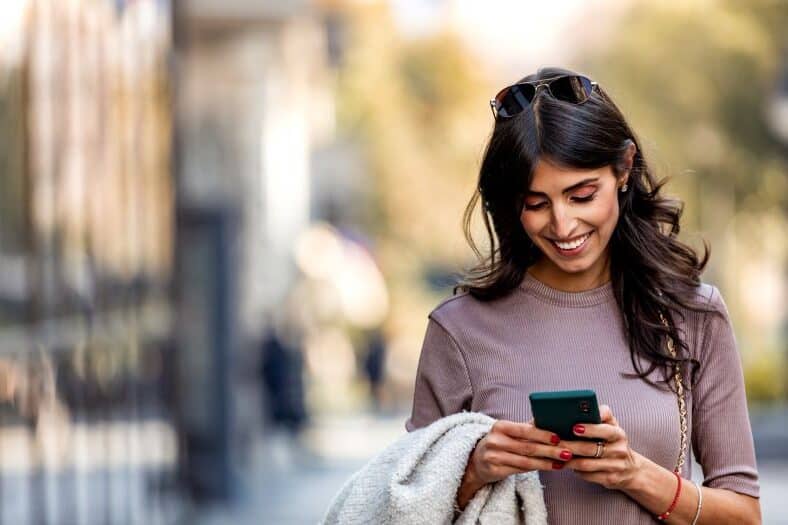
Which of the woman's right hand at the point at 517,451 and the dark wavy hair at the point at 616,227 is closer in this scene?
the woman's right hand at the point at 517,451

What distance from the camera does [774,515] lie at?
12086mm

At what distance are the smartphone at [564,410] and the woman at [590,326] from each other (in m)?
0.11

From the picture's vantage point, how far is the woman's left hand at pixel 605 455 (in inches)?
111

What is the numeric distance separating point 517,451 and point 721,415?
19.3 inches

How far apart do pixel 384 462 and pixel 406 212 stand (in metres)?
41.0

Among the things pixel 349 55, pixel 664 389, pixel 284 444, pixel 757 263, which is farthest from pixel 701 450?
pixel 349 55

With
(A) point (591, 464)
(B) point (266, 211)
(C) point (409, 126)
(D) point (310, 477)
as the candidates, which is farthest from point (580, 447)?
(C) point (409, 126)

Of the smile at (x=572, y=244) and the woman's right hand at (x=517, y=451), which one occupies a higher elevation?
the smile at (x=572, y=244)

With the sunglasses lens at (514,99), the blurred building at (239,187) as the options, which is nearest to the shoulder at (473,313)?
the sunglasses lens at (514,99)

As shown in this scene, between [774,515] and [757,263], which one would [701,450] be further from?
[757,263]

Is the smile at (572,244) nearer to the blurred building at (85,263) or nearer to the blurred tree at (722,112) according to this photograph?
the blurred building at (85,263)

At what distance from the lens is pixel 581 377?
124 inches

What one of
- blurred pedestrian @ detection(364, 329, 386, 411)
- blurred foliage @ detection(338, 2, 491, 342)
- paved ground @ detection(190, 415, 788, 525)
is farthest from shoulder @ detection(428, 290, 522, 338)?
blurred foliage @ detection(338, 2, 491, 342)

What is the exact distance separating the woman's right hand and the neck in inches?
16.8
